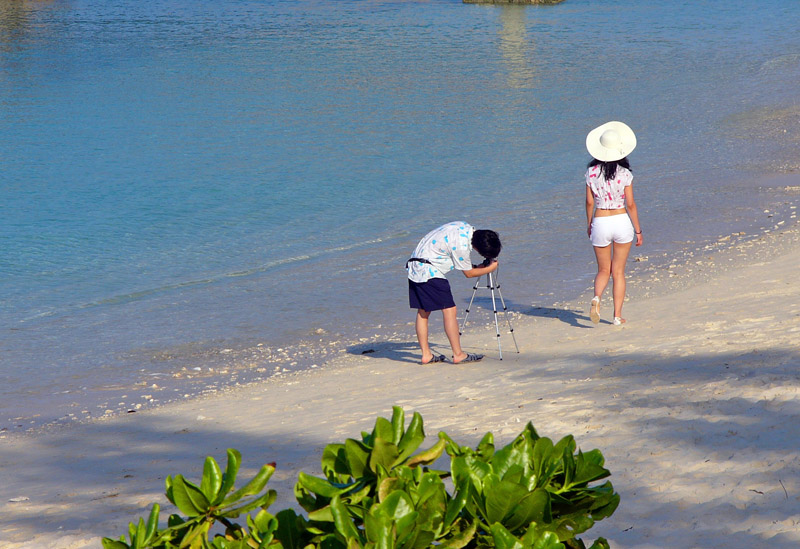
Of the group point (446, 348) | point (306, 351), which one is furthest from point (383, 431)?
point (306, 351)

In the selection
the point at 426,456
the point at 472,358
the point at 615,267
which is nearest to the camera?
the point at 426,456

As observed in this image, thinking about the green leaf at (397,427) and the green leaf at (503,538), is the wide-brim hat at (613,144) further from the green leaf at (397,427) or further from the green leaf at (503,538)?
the green leaf at (503,538)

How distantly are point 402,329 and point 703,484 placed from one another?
5.79 meters

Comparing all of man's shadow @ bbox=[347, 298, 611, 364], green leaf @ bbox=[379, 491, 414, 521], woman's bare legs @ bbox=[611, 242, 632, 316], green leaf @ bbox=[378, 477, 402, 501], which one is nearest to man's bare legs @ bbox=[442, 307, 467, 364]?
man's shadow @ bbox=[347, 298, 611, 364]

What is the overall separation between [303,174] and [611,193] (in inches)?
486

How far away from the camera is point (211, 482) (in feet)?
6.51

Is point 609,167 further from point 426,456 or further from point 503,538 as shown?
point 503,538

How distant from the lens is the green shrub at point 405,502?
6.20 feet

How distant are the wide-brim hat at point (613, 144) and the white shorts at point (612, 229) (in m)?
0.55

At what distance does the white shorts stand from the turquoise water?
2.36 meters

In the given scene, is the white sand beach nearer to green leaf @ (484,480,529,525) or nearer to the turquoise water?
the turquoise water

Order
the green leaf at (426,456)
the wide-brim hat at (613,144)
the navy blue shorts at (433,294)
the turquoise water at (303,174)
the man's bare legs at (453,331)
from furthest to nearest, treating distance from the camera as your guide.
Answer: the turquoise water at (303,174), the wide-brim hat at (613,144), the man's bare legs at (453,331), the navy blue shorts at (433,294), the green leaf at (426,456)

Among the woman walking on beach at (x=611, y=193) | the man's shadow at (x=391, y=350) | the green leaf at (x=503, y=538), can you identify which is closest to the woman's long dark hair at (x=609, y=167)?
the woman walking on beach at (x=611, y=193)

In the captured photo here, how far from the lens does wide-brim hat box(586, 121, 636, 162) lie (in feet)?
25.7
